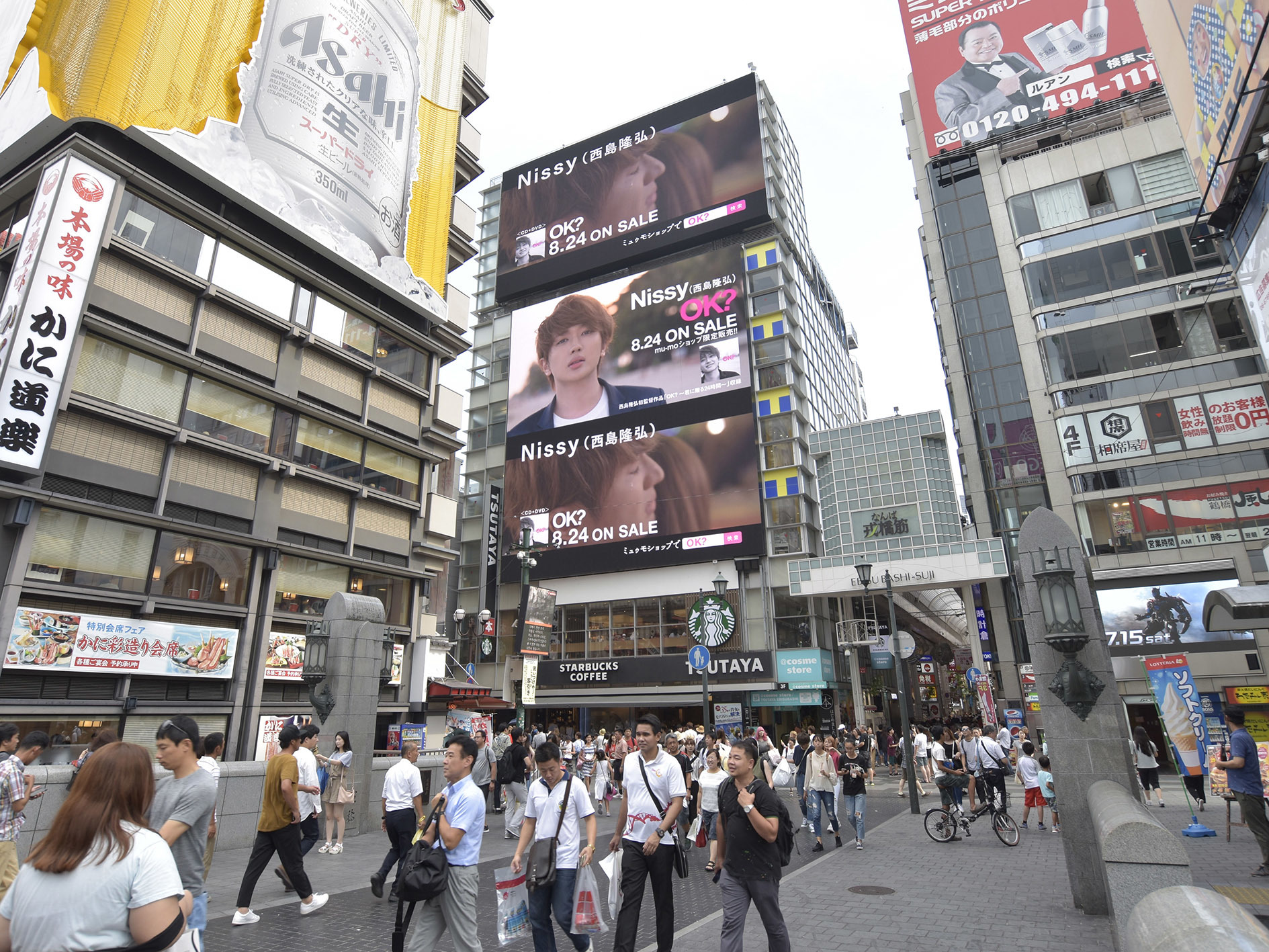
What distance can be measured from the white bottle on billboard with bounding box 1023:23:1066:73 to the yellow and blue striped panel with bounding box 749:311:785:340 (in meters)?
21.3

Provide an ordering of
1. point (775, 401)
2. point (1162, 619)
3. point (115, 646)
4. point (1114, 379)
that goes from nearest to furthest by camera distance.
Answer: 1. point (115, 646)
2. point (1162, 619)
3. point (1114, 379)
4. point (775, 401)

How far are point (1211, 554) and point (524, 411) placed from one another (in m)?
37.2

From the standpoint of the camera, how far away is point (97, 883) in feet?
9.11

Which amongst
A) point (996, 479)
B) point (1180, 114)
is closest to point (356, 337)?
point (1180, 114)

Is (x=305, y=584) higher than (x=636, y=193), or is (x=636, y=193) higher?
(x=636, y=193)

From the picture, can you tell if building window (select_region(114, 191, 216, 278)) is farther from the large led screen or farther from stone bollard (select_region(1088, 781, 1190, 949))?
the large led screen

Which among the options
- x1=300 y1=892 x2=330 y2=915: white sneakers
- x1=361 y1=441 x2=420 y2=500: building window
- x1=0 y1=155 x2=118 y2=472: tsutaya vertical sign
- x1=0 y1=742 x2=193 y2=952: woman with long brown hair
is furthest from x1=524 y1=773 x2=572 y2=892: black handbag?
x1=361 y1=441 x2=420 y2=500: building window

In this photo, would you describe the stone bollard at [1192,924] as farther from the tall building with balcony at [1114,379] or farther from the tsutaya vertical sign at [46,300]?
the tall building with balcony at [1114,379]

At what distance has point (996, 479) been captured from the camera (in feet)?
130

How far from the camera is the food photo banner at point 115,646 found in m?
17.7

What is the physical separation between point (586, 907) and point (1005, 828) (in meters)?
10.4

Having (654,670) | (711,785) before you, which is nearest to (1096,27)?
(654,670)

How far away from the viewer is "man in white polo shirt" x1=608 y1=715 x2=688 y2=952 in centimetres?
655

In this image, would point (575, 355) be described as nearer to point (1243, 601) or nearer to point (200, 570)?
point (200, 570)
